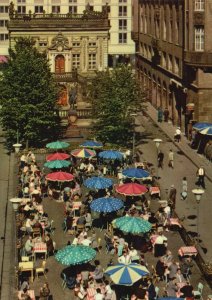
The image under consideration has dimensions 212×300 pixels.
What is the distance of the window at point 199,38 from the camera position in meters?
59.8

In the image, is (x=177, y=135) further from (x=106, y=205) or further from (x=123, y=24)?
(x=123, y=24)

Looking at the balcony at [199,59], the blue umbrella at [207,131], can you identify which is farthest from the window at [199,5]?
the blue umbrella at [207,131]

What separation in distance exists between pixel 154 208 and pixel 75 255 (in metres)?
13.7

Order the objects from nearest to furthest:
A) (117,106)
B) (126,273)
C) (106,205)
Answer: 1. (126,273)
2. (106,205)
3. (117,106)

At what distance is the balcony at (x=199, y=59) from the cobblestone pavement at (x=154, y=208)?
27.1 feet

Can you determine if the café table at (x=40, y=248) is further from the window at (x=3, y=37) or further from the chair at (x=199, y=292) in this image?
the window at (x=3, y=37)

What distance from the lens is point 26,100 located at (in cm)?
5869

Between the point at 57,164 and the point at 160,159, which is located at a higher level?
the point at 57,164

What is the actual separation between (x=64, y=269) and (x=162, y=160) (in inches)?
861

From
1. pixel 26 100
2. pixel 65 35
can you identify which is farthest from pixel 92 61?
pixel 26 100

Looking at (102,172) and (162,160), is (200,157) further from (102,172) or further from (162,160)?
(102,172)

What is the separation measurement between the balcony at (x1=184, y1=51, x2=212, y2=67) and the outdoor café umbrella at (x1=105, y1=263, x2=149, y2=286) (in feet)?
112

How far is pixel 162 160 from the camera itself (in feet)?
173

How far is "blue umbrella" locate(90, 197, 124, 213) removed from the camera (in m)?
36.2
